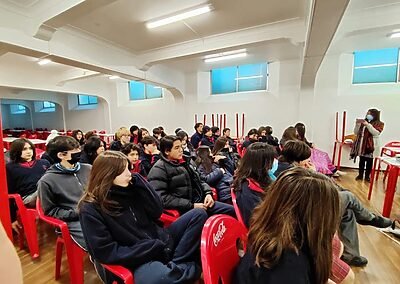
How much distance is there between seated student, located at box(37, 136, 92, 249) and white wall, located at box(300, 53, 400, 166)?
5243mm

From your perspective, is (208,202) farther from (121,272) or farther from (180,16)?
(180,16)

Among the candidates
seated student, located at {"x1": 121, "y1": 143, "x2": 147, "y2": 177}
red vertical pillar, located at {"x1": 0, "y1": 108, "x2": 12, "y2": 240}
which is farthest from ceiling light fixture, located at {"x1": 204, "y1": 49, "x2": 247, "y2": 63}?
red vertical pillar, located at {"x1": 0, "y1": 108, "x2": 12, "y2": 240}

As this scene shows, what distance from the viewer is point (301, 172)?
848mm

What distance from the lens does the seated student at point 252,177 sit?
1495mm

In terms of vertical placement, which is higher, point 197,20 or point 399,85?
point 197,20

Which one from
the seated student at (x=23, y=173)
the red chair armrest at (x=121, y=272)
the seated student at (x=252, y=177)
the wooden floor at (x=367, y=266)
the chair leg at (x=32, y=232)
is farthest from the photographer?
the seated student at (x=23, y=173)

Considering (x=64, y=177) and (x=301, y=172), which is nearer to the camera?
(x=301, y=172)

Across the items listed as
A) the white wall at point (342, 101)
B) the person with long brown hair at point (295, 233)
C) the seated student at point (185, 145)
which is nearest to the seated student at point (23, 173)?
the seated student at point (185, 145)

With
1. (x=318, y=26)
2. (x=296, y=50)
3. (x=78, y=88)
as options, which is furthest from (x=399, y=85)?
(x=78, y=88)

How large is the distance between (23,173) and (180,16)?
280 cm

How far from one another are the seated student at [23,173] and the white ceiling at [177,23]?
2.04 m

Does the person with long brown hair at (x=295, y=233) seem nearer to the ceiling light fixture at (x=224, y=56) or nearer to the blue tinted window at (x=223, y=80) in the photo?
the ceiling light fixture at (x=224, y=56)

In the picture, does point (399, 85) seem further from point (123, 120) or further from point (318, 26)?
point (123, 120)

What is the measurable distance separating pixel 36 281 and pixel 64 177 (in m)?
0.80
